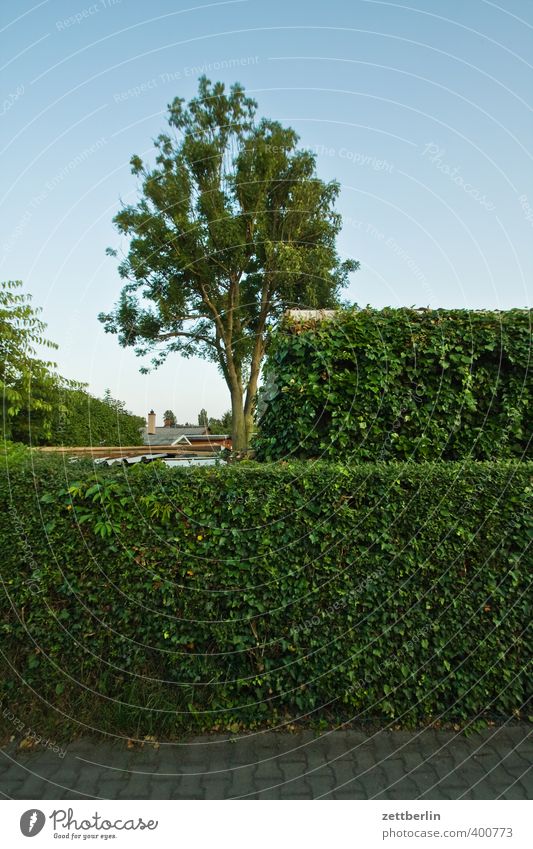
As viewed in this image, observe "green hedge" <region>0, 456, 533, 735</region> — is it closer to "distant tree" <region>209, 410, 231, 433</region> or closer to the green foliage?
the green foliage

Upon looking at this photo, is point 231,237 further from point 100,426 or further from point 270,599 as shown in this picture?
point 270,599

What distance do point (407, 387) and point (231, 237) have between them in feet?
62.2

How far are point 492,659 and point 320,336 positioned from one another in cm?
345

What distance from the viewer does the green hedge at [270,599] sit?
390cm

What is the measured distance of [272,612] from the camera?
3.91 meters

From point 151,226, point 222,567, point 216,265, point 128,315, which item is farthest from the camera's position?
point 128,315

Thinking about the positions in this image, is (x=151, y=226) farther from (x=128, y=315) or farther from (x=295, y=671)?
(x=295, y=671)

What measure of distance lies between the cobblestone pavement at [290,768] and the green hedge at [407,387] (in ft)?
8.39

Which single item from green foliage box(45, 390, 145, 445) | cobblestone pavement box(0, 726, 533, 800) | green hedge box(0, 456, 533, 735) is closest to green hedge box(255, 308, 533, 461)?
green hedge box(0, 456, 533, 735)

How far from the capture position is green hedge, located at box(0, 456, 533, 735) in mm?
3900

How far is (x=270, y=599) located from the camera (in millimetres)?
3908

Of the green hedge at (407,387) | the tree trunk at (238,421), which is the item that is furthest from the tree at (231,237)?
the green hedge at (407,387)

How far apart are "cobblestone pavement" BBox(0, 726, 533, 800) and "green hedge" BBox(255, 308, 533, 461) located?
256 cm

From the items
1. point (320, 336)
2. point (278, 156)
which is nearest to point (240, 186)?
point (278, 156)
